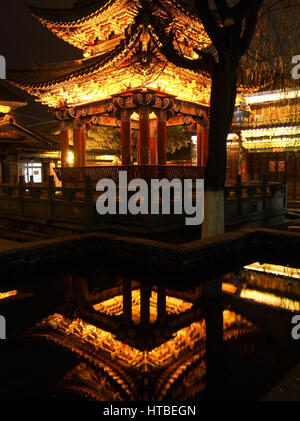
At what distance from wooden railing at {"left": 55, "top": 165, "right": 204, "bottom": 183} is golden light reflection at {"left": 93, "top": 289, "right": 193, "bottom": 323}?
223 inches

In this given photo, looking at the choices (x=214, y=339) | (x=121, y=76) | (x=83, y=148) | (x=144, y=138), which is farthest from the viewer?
(x=83, y=148)

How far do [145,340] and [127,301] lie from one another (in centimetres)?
144

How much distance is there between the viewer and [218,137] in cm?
787

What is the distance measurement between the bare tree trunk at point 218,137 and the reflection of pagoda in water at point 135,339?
2.42 meters

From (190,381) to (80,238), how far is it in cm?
531

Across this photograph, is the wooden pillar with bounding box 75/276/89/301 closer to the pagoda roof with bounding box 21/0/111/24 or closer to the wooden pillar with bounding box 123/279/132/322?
the wooden pillar with bounding box 123/279/132/322

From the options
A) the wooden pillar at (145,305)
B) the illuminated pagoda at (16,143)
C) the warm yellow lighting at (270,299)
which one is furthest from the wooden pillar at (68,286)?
the illuminated pagoda at (16,143)

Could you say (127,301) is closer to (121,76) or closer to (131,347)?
(131,347)

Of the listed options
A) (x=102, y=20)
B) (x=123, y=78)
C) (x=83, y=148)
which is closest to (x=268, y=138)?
(x=83, y=148)

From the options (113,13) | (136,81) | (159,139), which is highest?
(113,13)

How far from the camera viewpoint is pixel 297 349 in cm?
404
